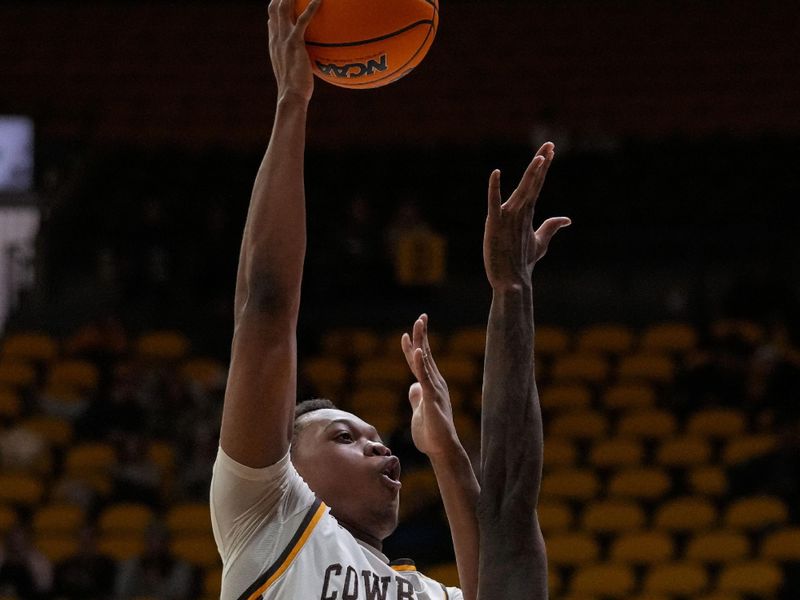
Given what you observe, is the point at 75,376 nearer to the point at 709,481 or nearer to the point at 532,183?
the point at 709,481

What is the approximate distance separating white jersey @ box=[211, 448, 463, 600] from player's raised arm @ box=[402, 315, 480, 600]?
18 cm

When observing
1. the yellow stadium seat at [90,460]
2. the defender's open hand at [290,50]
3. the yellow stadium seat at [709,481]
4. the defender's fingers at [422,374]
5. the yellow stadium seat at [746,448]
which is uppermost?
the defender's open hand at [290,50]

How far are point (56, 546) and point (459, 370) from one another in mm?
3432

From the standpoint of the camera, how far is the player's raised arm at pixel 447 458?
3.04 meters

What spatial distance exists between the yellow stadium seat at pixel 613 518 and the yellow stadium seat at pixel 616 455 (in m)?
0.64

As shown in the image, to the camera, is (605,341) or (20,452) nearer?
(20,452)

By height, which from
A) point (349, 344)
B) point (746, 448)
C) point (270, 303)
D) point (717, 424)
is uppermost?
point (270, 303)

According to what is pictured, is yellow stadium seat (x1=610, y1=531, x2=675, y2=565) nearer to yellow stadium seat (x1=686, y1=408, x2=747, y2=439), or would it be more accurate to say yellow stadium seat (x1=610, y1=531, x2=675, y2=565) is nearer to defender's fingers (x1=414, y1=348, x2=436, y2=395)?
yellow stadium seat (x1=686, y1=408, x2=747, y2=439)

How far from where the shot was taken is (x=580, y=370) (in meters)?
11.0

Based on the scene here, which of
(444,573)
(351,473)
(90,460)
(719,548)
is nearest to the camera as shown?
(351,473)

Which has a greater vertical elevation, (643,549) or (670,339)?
(670,339)

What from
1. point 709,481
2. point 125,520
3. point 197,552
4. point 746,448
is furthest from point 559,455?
point 125,520

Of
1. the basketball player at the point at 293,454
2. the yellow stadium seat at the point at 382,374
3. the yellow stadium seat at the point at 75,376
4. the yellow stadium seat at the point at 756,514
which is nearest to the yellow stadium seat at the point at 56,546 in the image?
the yellow stadium seat at the point at 75,376

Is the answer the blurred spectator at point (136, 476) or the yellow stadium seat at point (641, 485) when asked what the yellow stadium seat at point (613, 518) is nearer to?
the yellow stadium seat at point (641, 485)
